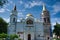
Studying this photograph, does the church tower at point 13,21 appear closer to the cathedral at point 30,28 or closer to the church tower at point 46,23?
the cathedral at point 30,28

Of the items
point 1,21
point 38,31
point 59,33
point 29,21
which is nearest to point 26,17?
point 29,21

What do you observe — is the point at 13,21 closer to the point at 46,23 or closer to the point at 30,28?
the point at 30,28

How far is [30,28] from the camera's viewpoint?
131 ft

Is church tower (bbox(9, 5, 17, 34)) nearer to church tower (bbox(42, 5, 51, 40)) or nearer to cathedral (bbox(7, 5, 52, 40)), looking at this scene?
cathedral (bbox(7, 5, 52, 40))

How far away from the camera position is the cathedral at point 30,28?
39.8 metres

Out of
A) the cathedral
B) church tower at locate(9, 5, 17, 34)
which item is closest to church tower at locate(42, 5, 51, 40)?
the cathedral

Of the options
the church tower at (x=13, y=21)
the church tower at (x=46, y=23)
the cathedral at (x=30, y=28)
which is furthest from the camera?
the church tower at (x=46, y=23)

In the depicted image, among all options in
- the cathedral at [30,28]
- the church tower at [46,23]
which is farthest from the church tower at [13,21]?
the church tower at [46,23]

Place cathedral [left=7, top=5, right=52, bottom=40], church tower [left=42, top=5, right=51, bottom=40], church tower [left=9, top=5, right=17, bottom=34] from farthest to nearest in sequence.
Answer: church tower [left=42, top=5, right=51, bottom=40], church tower [left=9, top=5, right=17, bottom=34], cathedral [left=7, top=5, right=52, bottom=40]

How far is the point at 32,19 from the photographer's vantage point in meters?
40.7

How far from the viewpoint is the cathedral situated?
3978 centimetres

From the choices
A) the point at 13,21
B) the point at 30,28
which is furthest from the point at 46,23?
the point at 13,21

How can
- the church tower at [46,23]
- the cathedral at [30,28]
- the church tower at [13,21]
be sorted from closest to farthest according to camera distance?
the cathedral at [30,28]
the church tower at [13,21]
the church tower at [46,23]

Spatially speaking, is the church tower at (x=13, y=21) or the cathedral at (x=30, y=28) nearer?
the cathedral at (x=30, y=28)
